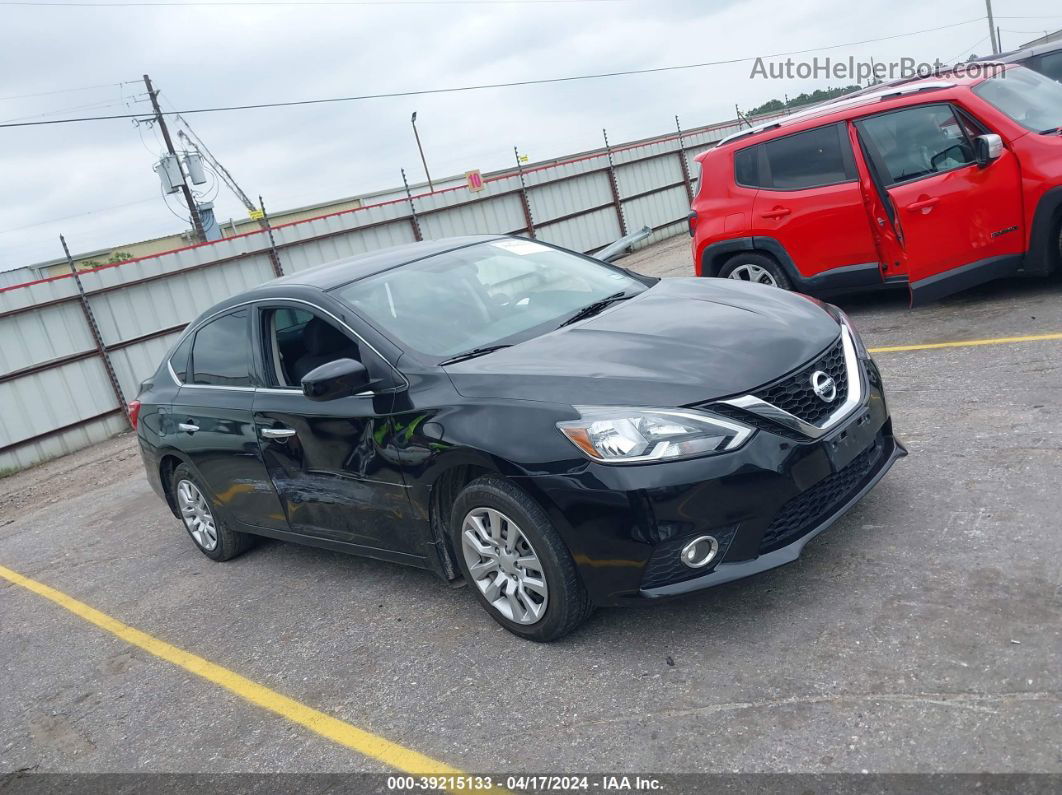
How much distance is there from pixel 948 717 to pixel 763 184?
6.21 metres

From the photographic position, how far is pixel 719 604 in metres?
3.78

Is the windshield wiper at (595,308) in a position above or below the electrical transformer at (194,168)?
below

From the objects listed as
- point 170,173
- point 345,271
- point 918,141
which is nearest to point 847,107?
point 918,141

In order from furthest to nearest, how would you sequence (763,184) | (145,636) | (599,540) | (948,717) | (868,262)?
(763,184) < (868,262) < (145,636) < (599,540) < (948,717)

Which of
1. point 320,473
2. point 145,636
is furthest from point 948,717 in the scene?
point 145,636

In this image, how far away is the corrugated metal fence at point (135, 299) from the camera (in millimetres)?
12898

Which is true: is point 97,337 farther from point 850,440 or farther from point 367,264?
point 850,440

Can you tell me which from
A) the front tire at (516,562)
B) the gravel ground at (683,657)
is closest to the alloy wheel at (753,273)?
the gravel ground at (683,657)

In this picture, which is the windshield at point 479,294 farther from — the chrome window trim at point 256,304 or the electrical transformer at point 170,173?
the electrical transformer at point 170,173

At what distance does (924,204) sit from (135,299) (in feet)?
37.7

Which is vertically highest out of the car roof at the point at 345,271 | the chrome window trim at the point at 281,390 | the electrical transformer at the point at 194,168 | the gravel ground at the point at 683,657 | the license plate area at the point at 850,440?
the electrical transformer at the point at 194,168

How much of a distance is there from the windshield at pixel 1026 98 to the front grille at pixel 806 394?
4.34 meters

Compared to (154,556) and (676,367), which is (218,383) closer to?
(154,556)

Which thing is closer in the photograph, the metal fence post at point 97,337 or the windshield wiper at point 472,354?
the windshield wiper at point 472,354
